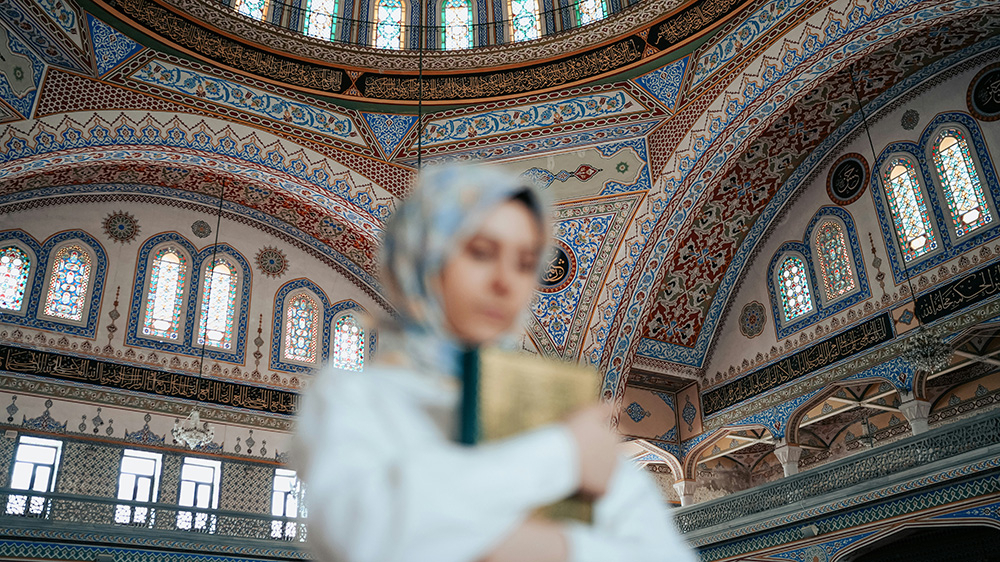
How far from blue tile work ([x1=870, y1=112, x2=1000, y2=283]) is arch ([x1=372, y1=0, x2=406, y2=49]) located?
17.5 feet

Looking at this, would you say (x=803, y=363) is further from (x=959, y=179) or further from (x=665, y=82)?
(x=665, y=82)

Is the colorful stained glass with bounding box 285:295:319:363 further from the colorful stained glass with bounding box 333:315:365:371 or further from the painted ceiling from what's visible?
the painted ceiling

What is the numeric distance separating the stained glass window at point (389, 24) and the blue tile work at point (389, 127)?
2.51 feet

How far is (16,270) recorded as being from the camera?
28.0 feet

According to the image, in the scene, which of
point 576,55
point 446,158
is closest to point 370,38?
point 446,158

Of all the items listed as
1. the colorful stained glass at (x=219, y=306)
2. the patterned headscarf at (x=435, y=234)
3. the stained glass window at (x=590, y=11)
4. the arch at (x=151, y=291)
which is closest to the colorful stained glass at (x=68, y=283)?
the arch at (x=151, y=291)

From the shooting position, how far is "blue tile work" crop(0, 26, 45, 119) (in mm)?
6715

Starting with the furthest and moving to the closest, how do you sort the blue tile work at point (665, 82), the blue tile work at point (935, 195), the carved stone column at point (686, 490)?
the carved stone column at point (686, 490) < the blue tile work at point (665, 82) < the blue tile work at point (935, 195)

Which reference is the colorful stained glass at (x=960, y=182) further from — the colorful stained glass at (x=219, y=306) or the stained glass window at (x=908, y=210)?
the colorful stained glass at (x=219, y=306)

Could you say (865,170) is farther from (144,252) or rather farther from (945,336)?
(144,252)

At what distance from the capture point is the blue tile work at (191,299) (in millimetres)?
9016

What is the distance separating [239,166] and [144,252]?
2.13 metres

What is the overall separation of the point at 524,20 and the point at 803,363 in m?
4.93

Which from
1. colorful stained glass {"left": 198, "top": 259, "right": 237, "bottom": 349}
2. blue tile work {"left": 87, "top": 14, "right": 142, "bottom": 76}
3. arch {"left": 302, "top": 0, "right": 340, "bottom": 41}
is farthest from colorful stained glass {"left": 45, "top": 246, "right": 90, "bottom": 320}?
arch {"left": 302, "top": 0, "right": 340, "bottom": 41}
